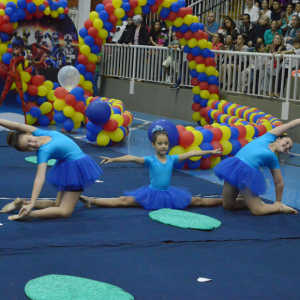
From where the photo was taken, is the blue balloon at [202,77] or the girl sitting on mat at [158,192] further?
the blue balloon at [202,77]

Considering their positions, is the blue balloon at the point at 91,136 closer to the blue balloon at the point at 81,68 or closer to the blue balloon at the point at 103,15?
the blue balloon at the point at 81,68

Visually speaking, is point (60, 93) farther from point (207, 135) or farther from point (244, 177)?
point (244, 177)

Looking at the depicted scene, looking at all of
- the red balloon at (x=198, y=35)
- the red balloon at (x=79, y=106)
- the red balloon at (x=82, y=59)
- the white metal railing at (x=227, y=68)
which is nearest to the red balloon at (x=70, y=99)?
the red balloon at (x=79, y=106)

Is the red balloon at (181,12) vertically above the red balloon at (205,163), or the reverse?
the red balloon at (181,12)

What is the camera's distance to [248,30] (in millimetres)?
11914

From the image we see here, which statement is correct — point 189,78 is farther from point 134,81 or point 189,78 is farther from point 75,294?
point 75,294

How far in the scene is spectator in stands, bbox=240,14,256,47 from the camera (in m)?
11.3

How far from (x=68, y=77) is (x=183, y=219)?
18.5ft

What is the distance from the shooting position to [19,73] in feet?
31.4

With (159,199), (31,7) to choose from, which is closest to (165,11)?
(31,7)

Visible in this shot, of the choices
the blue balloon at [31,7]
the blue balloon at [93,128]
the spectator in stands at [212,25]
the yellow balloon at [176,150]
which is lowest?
the yellow balloon at [176,150]

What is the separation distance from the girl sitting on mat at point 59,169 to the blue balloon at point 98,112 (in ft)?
10.8

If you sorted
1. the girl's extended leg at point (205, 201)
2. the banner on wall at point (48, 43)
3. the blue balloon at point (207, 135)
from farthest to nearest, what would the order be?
1. the banner on wall at point (48, 43)
2. the blue balloon at point (207, 135)
3. the girl's extended leg at point (205, 201)

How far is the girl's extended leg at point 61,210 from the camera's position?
4.14 metres
